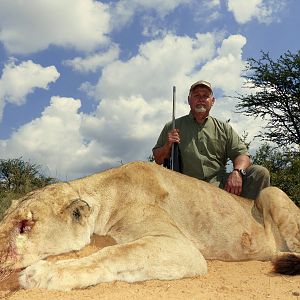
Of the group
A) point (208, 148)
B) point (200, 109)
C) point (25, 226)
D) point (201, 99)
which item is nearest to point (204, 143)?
point (208, 148)

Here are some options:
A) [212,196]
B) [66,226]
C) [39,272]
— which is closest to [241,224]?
[212,196]

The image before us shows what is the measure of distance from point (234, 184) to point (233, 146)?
1004 millimetres

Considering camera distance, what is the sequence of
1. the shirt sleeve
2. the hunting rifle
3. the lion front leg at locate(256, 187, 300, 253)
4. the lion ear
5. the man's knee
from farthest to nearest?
the shirt sleeve
the hunting rifle
the man's knee
the lion front leg at locate(256, 187, 300, 253)
the lion ear

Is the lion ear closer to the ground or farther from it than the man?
closer to the ground

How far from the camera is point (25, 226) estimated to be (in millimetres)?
4520

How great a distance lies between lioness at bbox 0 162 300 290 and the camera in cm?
407

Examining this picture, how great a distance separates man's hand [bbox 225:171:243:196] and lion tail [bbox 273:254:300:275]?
1918mm

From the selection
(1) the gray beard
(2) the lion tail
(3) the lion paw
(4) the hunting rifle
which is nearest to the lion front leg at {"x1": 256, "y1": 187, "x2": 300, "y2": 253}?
(2) the lion tail

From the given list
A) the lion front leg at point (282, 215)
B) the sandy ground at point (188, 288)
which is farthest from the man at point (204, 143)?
the sandy ground at point (188, 288)

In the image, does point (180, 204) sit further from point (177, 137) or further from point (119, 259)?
point (177, 137)

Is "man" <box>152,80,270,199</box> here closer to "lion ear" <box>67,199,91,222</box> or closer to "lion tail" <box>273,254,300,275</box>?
"lion tail" <box>273,254,300,275</box>

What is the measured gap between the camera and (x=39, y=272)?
387cm

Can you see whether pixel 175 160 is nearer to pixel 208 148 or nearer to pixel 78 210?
pixel 208 148

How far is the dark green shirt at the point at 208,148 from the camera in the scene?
7680 millimetres
